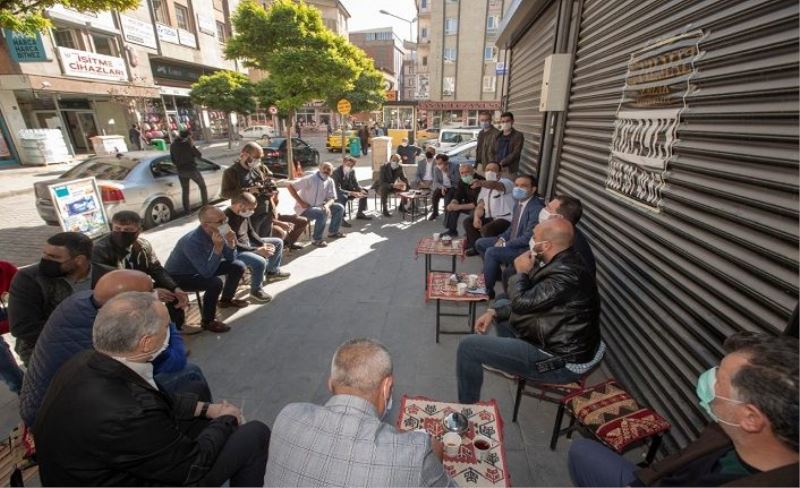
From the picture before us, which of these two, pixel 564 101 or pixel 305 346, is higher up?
pixel 564 101

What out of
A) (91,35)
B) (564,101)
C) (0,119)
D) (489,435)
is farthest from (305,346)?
(91,35)

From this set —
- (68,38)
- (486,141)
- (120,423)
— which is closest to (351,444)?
(120,423)

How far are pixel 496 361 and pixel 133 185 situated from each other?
8.16 metres

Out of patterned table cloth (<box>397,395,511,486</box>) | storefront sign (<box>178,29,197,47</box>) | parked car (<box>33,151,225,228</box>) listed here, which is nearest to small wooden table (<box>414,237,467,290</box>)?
patterned table cloth (<box>397,395,511,486</box>)

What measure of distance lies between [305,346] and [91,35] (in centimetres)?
2482

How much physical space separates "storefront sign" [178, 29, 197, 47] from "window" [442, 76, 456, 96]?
67.4ft

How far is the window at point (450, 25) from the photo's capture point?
32.8 meters

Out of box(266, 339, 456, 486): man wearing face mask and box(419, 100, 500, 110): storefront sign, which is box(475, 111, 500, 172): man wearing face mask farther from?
box(419, 100, 500, 110): storefront sign

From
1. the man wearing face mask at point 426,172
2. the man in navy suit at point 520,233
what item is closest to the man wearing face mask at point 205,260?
the man in navy suit at point 520,233

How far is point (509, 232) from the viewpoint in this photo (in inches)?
225

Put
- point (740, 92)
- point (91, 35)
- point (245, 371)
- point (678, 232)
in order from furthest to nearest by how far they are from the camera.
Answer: point (91, 35) → point (245, 371) → point (678, 232) → point (740, 92)

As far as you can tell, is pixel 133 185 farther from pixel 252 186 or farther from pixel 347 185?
pixel 347 185

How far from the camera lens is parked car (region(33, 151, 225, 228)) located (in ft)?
23.6

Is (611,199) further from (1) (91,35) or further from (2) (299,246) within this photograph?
(1) (91,35)
